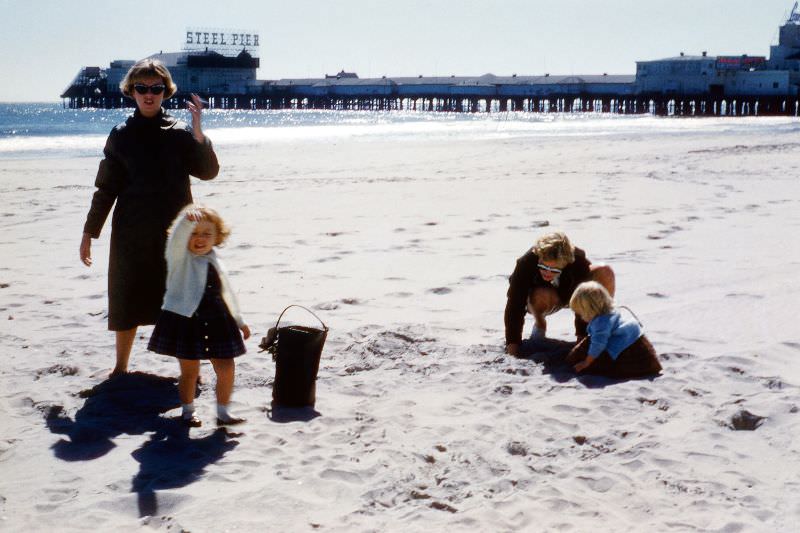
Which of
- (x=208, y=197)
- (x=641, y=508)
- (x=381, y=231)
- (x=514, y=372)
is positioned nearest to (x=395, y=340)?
(x=514, y=372)

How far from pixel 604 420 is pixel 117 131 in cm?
282

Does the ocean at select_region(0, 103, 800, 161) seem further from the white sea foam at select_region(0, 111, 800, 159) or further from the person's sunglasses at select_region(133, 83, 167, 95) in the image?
the person's sunglasses at select_region(133, 83, 167, 95)

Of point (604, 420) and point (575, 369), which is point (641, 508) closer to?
point (604, 420)

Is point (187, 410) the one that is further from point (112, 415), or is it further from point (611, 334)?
point (611, 334)

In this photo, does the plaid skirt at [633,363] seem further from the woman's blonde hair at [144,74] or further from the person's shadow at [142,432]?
the woman's blonde hair at [144,74]

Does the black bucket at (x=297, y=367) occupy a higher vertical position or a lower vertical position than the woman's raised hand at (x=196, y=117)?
lower

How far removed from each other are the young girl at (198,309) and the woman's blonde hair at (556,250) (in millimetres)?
1787

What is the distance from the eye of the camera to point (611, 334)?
4434 mm

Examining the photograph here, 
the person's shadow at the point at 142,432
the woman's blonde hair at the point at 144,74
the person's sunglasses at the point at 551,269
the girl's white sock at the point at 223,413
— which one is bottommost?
the person's shadow at the point at 142,432

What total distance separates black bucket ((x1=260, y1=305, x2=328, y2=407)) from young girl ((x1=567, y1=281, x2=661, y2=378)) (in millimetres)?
1466

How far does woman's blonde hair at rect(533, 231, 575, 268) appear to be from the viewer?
4.60 metres

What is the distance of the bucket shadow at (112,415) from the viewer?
142 inches

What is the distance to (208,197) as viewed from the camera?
499 inches

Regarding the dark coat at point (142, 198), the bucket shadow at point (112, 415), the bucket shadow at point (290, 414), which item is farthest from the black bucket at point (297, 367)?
the dark coat at point (142, 198)
